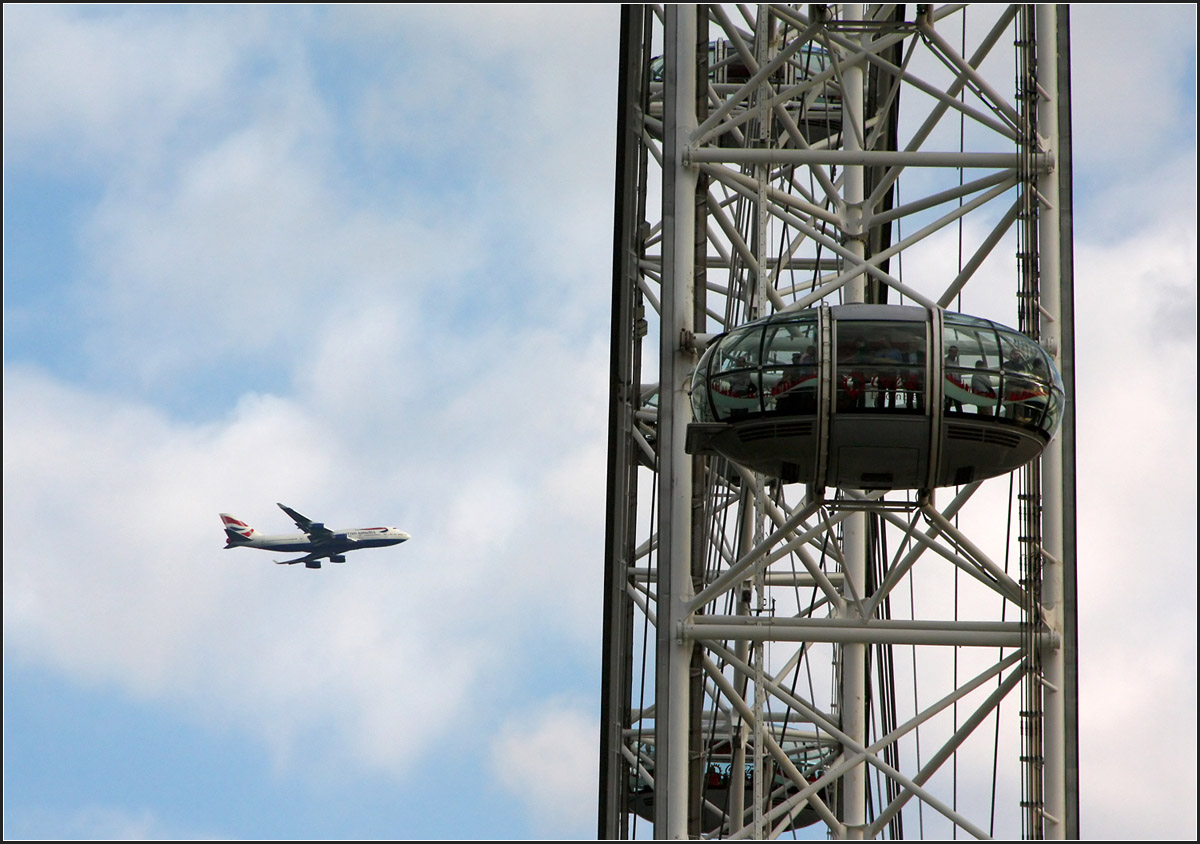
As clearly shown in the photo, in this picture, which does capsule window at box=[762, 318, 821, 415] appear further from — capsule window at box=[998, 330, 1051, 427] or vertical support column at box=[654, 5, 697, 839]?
vertical support column at box=[654, 5, 697, 839]

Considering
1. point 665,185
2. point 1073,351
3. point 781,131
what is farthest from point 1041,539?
point 781,131

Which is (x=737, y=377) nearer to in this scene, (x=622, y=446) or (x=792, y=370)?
(x=792, y=370)

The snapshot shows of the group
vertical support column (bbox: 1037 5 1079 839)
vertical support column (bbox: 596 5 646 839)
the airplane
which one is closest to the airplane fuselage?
the airplane

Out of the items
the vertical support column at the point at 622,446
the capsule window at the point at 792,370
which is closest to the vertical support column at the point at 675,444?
the capsule window at the point at 792,370

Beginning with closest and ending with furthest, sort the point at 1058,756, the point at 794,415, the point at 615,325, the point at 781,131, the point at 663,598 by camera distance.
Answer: the point at 794,415
the point at 1058,756
the point at 663,598
the point at 615,325
the point at 781,131

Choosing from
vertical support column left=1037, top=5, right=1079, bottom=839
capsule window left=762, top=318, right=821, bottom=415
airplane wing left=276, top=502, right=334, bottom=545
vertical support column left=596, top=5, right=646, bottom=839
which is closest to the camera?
capsule window left=762, top=318, right=821, bottom=415

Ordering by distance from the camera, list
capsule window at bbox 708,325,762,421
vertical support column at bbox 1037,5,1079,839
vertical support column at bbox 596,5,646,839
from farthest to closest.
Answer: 1. vertical support column at bbox 596,5,646,839
2. vertical support column at bbox 1037,5,1079,839
3. capsule window at bbox 708,325,762,421

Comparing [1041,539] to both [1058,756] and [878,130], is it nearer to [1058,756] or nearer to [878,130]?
[1058,756]
